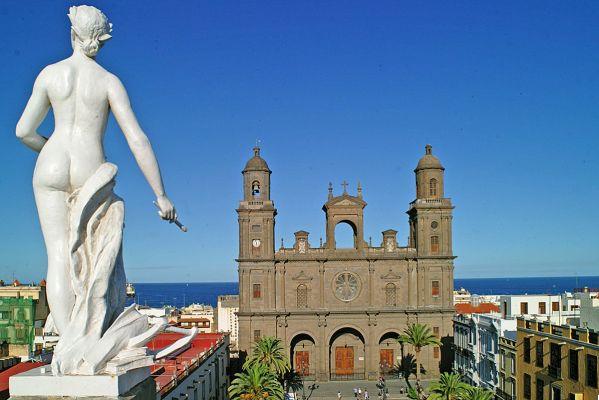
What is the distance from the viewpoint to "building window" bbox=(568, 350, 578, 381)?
29234 millimetres

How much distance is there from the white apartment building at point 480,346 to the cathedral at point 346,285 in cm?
257

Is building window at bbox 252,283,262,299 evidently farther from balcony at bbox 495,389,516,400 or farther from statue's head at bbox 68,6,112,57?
statue's head at bbox 68,6,112,57

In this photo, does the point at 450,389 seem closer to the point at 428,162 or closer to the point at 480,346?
the point at 480,346

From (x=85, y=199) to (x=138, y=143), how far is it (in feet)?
2.03

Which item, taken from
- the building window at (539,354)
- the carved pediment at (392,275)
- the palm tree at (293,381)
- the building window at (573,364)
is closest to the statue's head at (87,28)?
the building window at (573,364)

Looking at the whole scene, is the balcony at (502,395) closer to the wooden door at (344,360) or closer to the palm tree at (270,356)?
the palm tree at (270,356)

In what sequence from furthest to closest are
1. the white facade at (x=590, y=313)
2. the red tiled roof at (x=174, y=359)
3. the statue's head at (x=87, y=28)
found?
the white facade at (x=590, y=313) → the red tiled roof at (x=174, y=359) → the statue's head at (x=87, y=28)

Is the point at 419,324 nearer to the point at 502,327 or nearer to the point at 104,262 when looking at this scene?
the point at 502,327

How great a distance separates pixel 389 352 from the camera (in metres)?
53.9

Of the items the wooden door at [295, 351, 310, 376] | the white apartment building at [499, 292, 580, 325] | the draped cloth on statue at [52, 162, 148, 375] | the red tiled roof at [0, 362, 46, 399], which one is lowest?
the wooden door at [295, 351, 310, 376]

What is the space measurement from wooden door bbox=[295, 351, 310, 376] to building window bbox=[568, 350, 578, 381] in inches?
1051

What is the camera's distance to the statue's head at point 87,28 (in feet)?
17.6

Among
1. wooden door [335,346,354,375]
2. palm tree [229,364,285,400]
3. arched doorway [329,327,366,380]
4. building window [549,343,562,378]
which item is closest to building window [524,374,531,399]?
building window [549,343,562,378]

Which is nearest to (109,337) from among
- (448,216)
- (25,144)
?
(25,144)
